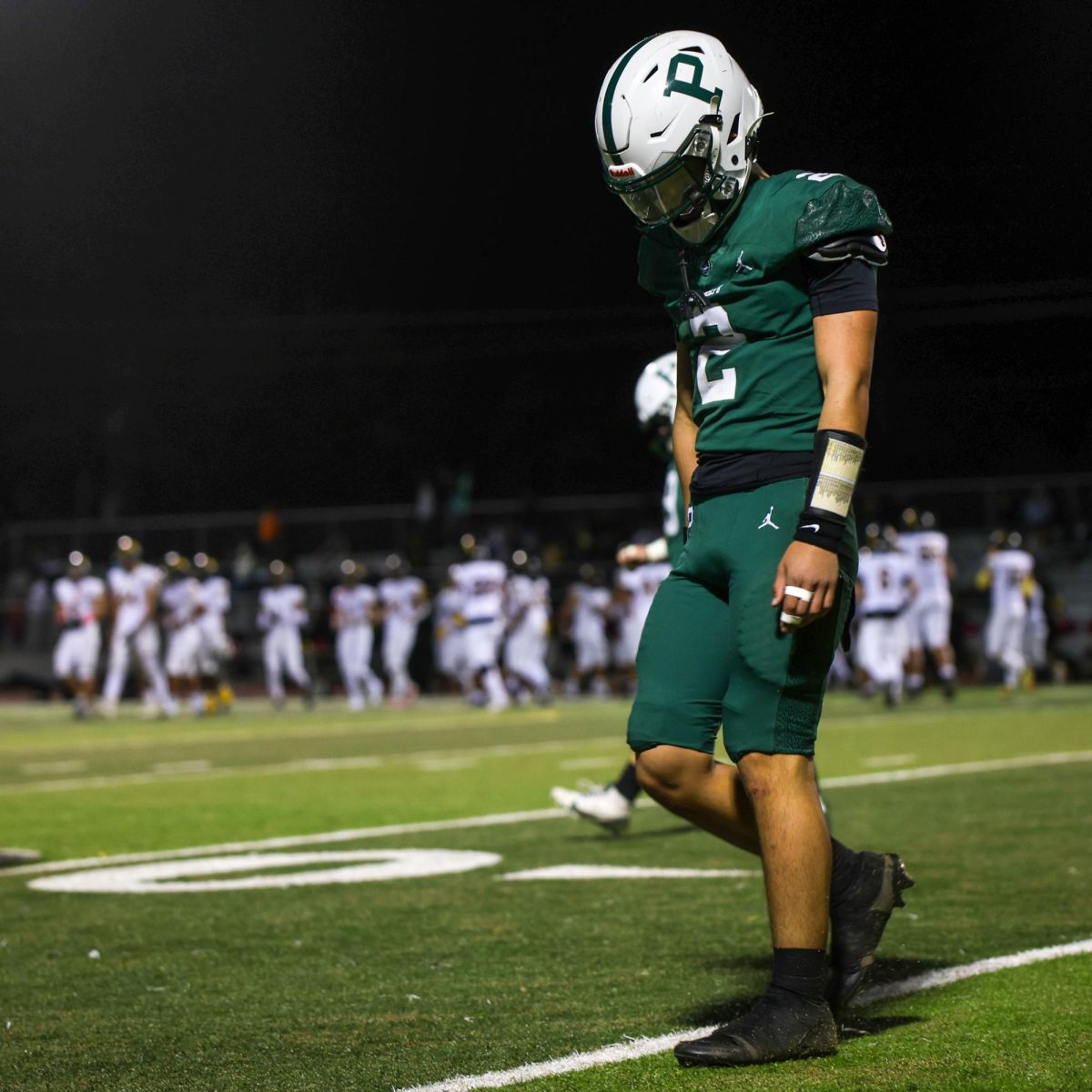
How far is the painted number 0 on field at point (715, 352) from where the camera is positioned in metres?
3.65

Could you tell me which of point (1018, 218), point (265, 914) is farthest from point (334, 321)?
point (265, 914)

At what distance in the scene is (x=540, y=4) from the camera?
72.8 feet

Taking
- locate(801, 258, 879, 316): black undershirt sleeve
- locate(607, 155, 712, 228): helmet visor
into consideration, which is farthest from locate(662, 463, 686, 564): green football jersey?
locate(801, 258, 879, 316): black undershirt sleeve

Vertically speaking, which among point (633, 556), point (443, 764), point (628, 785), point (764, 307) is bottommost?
point (443, 764)

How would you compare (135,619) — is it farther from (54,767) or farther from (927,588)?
(927,588)

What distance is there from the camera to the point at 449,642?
27.7m

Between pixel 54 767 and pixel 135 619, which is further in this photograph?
pixel 135 619

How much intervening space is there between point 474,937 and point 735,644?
186 centimetres

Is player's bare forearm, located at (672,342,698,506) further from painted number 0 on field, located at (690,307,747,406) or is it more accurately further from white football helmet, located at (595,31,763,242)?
white football helmet, located at (595,31,763,242)

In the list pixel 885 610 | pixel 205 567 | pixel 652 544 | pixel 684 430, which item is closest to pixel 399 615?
pixel 205 567

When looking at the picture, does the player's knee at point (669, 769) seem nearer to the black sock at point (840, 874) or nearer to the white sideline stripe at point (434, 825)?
the black sock at point (840, 874)

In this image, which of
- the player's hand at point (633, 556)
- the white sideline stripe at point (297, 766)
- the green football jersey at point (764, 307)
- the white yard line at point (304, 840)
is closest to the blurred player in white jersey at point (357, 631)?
the white sideline stripe at point (297, 766)

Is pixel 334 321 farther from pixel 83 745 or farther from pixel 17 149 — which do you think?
pixel 83 745

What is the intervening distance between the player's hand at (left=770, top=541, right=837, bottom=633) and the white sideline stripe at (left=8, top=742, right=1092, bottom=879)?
4.33 m
